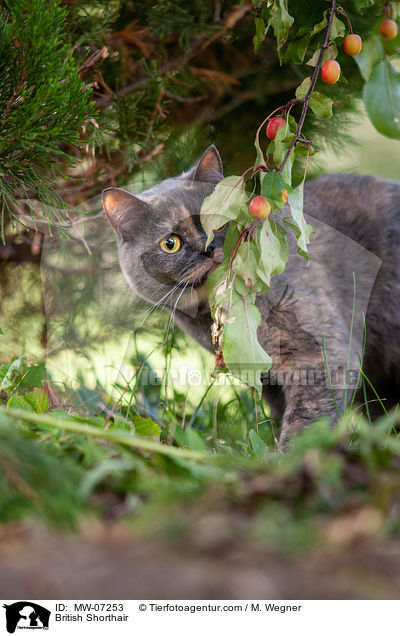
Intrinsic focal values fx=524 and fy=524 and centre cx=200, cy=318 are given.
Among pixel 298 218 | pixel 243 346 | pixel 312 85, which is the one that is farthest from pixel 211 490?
pixel 312 85

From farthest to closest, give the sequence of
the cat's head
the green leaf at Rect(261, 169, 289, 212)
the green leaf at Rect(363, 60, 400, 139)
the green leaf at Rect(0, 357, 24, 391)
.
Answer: the cat's head
the green leaf at Rect(0, 357, 24, 391)
the green leaf at Rect(261, 169, 289, 212)
the green leaf at Rect(363, 60, 400, 139)

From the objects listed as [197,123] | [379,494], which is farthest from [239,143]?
[379,494]

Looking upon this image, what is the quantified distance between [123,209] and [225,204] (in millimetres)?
632

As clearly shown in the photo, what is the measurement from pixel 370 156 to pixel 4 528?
3.79 m

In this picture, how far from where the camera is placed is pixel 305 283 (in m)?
1.54

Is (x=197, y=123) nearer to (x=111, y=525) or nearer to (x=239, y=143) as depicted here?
(x=239, y=143)

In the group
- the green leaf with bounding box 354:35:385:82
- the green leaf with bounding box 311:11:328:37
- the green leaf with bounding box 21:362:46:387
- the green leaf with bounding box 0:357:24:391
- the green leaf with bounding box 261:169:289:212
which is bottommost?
the green leaf with bounding box 21:362:46:387

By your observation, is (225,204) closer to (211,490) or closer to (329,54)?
(329,54)

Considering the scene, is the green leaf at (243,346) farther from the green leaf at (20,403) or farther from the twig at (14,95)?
the twig at (14,95)

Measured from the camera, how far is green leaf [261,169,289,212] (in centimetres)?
87

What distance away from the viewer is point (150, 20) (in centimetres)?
158

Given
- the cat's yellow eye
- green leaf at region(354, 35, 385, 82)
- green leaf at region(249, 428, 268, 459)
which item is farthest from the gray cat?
green leaf at region(354, 35, 385, 82)
